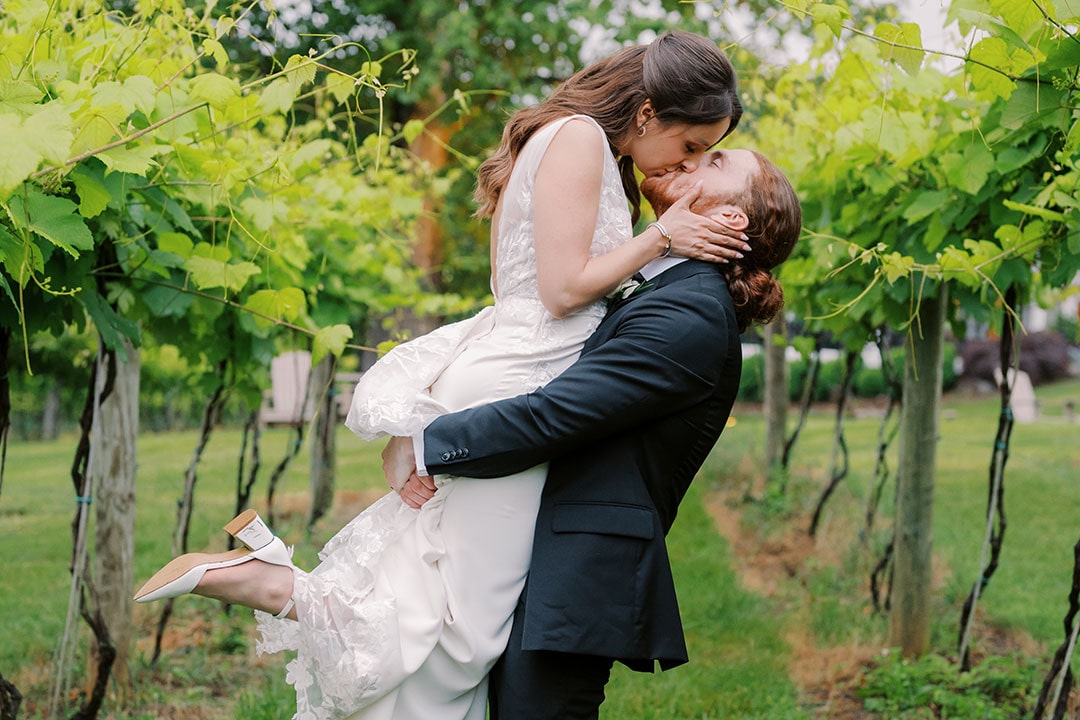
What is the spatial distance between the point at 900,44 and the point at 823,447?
11.1 m

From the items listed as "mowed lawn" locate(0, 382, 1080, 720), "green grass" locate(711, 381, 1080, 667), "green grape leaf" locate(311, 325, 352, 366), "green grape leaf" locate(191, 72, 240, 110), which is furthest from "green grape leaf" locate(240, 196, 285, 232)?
"green grass" locate(711, 381, 1080, 667)

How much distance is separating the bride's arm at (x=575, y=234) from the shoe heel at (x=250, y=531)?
649mm

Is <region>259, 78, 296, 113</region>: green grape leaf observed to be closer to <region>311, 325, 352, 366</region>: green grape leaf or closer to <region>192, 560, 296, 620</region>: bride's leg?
<region>311, 325, 352, 366</region>: green grape leaf

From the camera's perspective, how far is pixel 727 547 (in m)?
6.75

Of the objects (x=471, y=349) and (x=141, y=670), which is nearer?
(x=471, y=349)

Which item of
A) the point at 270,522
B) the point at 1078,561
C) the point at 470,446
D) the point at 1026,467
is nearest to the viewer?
the point at 470,446

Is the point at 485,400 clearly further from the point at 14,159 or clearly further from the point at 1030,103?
the point at 1030,103

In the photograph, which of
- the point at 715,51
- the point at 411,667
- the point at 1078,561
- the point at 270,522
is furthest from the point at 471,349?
the point at 270,522

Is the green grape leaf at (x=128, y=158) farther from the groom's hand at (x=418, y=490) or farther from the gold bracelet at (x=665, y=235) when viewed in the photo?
the gold bracelet at (x=665, y=235)

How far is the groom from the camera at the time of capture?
1827 mm

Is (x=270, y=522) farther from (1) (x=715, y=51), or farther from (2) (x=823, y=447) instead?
(2) (x=823, y=447)

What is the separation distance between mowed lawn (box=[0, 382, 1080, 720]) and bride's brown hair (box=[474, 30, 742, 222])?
7.54 feet

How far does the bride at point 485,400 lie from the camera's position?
186cm

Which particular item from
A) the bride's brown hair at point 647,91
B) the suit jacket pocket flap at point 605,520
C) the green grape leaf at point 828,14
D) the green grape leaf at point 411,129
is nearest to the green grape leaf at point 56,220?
the bride's brown hair at point 647,91
